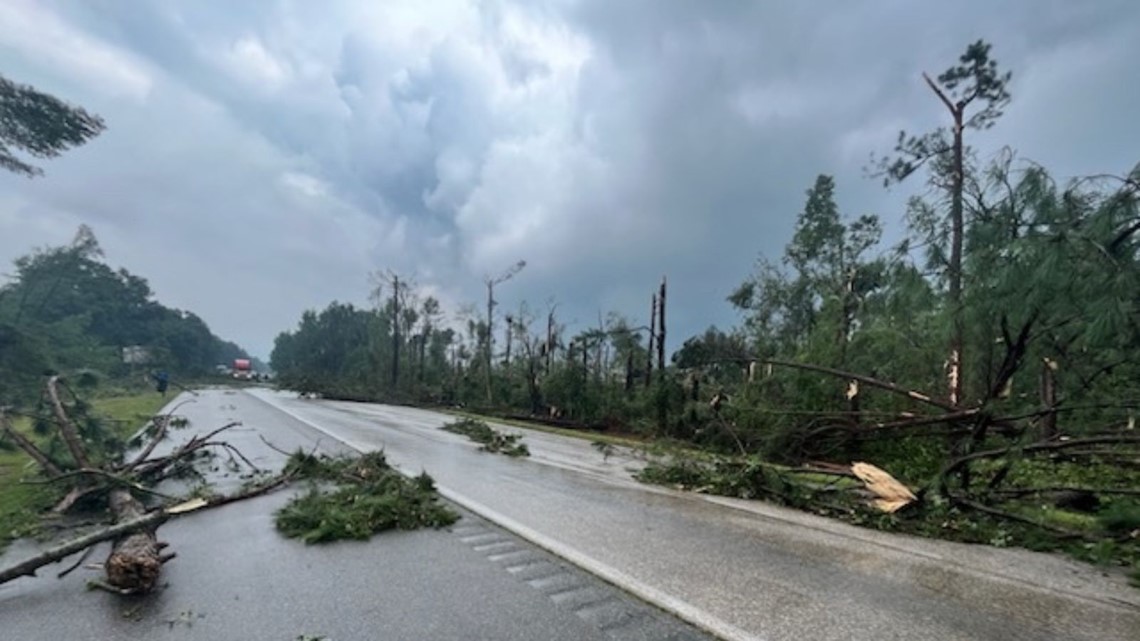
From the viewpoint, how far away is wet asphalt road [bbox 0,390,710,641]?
3.60m

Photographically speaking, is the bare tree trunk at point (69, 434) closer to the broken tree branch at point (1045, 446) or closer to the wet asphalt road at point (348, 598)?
the wet asphalt road at point (348, 598)

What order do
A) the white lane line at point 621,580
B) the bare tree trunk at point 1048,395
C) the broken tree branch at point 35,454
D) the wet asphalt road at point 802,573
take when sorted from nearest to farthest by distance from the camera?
the white lane line at point 621,580 < the wet asphalt road at point 802,573 < the bare tree trunk at point 1048,395 < the broken tree branch at point 35,454

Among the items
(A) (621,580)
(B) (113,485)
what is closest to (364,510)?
(A) (621,580)

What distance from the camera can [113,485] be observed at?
7.16 meters

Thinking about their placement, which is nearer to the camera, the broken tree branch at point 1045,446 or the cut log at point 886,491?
the broken tree branch at point 1045,446

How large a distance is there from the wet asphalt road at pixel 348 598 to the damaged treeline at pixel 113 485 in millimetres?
237

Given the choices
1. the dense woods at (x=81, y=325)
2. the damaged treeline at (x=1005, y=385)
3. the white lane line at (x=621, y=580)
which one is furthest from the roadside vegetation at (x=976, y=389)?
the dense woods at (x=81, y=325)

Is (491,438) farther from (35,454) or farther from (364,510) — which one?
(35,454)

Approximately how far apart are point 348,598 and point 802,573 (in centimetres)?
368

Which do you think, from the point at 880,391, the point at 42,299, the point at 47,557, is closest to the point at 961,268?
the point at 880,391

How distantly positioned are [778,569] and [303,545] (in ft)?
14.9

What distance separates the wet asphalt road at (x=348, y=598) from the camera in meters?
3.60

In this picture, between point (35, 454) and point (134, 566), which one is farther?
point (35, 454)

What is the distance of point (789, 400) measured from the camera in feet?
40.4
